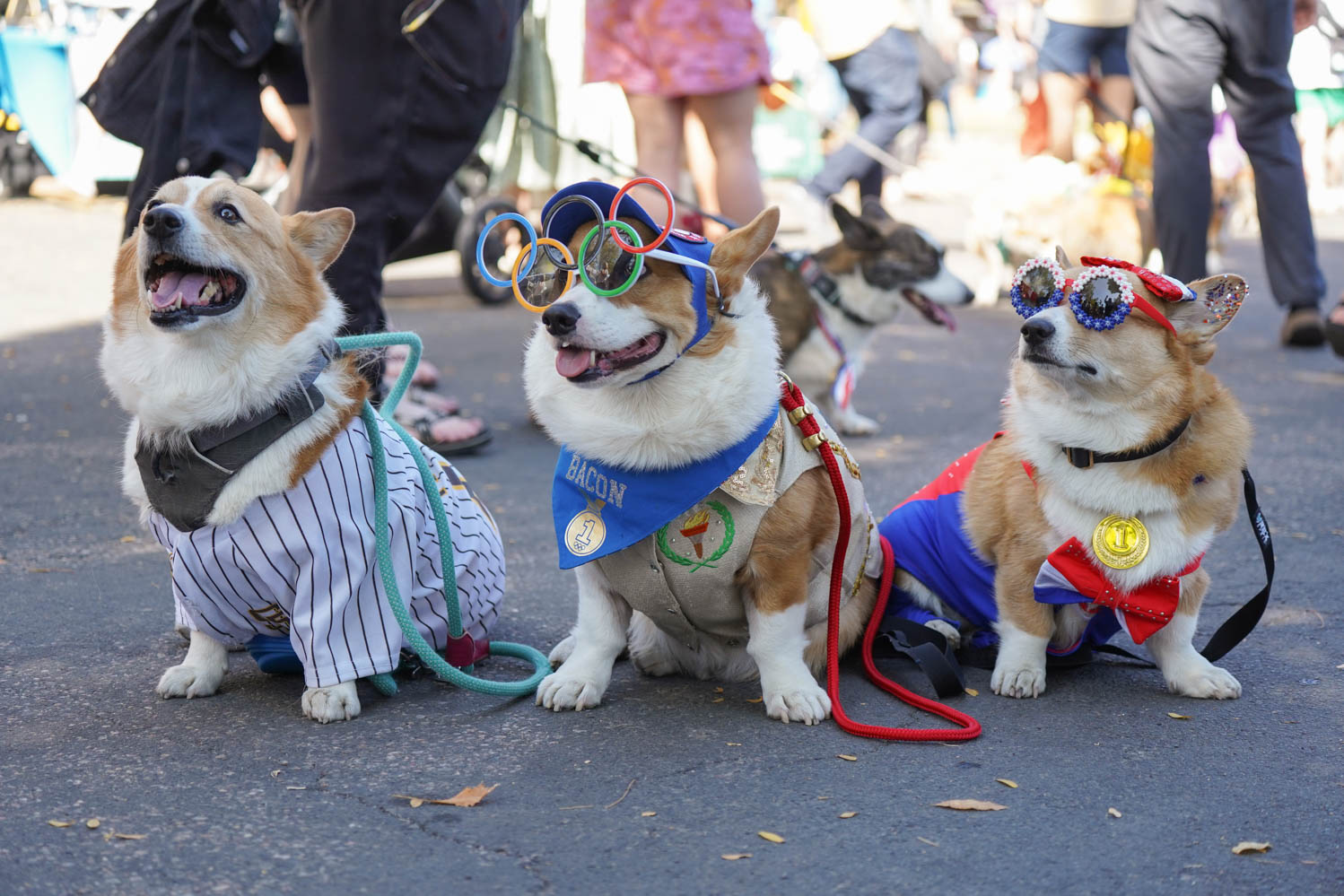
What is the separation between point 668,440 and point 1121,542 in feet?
3.02

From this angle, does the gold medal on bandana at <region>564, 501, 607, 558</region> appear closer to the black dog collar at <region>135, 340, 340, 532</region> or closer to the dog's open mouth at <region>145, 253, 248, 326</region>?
the black dog collar at <region>135, 340, 340, 532</region>

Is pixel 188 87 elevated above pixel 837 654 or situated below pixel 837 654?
above

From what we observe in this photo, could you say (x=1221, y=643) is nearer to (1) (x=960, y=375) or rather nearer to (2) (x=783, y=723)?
(2) (x=783, y=723)

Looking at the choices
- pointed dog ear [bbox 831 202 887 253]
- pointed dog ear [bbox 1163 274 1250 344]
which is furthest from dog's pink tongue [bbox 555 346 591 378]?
pointed dog ear [bbox 831 202 887 253]

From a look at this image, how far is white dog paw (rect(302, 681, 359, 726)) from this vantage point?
2.51 metres

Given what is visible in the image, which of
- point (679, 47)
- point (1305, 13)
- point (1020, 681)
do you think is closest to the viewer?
point (1020, 681)

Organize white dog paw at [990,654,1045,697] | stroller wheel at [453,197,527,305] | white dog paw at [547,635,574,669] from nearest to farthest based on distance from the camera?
white dog paw at [990,654,1045,697]
white dog paw at [547,635,574,669]
stroller wheel at [453,197,527,305]

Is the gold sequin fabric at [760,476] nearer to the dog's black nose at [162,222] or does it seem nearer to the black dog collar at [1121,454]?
the black dog collar at [1121,454]

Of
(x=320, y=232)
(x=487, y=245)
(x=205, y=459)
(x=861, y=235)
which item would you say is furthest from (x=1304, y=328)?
(x=205, y=459)

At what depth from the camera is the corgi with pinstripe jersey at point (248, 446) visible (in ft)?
7.97

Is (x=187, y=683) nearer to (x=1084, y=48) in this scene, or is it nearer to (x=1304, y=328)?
(x=1304, y=328)

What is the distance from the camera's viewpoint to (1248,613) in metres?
2.78

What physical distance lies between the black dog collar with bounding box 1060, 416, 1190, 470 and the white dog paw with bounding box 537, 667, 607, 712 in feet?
3.47

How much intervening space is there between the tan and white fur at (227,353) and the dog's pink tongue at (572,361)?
47 centimetres
